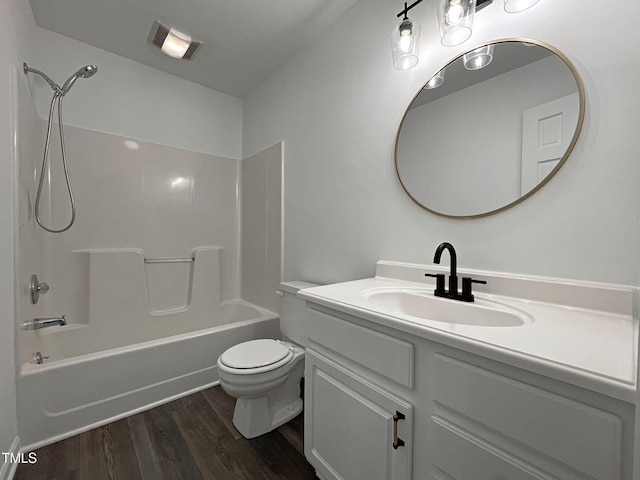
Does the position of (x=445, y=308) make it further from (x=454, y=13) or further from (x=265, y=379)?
(x=454, y=13)

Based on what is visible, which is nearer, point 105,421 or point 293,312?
point 105,421

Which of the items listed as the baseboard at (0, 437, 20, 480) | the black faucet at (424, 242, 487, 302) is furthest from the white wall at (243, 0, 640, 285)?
the baseboard at (0, 437, 20, 480)

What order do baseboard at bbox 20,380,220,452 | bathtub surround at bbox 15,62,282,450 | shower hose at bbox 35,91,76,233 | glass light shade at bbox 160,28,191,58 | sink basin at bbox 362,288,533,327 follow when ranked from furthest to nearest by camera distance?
glass light shade at bbox 160,28,191,58
shower hose at bbox 35,91,76,233
bathtub surround at bbox 15,62,282,450
baseboard at bbox 20,380,220,452
sink basin at bbox 362,288,533,327

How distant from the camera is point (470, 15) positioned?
3.45ft

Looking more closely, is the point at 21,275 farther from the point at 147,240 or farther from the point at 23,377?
the point at 147,240

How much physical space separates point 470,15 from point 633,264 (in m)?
1.03

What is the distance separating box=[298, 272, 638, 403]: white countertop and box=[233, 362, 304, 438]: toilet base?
896mm

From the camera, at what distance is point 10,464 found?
4.02 feet

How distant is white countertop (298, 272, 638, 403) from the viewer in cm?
→ 49

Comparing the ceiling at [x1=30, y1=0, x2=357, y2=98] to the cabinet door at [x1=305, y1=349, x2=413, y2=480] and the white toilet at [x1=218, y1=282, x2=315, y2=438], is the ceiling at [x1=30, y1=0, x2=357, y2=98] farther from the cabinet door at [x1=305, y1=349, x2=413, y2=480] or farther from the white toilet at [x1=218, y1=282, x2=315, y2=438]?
the cabinet door at [x1=305, y1=349, x2=413, y2=480]

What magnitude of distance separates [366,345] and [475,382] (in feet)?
1.09

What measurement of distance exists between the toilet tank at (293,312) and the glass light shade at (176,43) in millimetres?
1870

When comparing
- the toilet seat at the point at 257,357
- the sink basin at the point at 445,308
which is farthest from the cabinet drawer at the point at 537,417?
the toilet seat at the point at 257,357

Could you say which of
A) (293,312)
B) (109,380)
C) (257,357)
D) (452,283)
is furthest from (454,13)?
(109,380)
